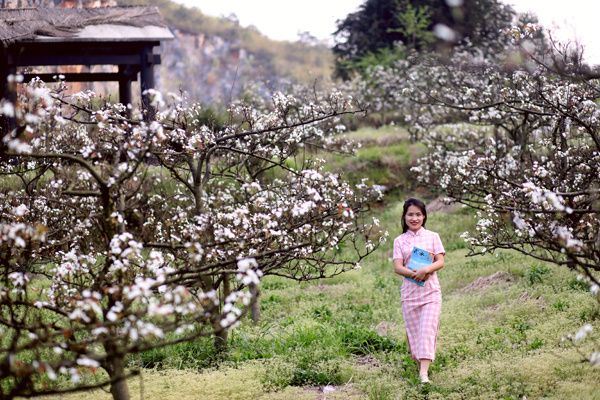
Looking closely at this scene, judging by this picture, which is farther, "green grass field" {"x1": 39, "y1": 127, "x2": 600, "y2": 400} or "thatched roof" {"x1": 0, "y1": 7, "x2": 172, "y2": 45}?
"thatched roof" {"x1": 0, "y1": 7, "x2": 172, "y2": 45}

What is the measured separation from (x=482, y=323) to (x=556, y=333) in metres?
1.53

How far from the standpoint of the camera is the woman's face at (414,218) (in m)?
8.73

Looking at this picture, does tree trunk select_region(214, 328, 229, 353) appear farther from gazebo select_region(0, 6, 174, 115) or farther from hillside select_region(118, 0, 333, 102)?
hillside select_region(118, 0, 333, 102)

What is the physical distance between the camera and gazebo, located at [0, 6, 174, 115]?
19.6 m

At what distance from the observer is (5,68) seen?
18688mm

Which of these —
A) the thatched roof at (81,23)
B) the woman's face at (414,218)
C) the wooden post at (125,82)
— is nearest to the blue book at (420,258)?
the woman's face at (414,218)

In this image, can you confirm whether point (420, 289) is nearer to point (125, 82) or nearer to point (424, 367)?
point (424, 367)

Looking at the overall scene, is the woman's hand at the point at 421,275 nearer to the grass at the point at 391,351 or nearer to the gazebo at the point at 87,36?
the grass at the point at 391,351

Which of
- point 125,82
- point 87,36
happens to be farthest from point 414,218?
point 125,82

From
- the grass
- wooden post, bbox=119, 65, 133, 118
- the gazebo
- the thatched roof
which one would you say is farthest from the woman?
wooden post, bbox=119, 65, 133, 118

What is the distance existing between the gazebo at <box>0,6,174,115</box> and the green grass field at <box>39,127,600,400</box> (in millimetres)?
9153

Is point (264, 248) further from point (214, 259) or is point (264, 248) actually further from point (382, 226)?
point (382, 226)

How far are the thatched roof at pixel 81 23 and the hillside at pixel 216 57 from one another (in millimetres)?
37629

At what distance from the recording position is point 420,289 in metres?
8.65
